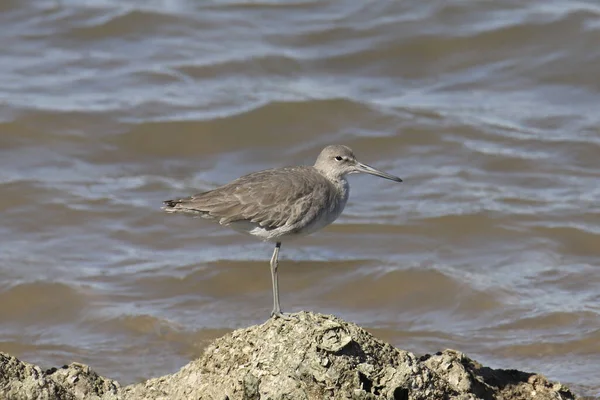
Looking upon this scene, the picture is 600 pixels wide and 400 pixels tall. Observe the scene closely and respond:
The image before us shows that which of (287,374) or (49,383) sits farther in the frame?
(49,383)

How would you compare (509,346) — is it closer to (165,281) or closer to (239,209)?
(239,209)

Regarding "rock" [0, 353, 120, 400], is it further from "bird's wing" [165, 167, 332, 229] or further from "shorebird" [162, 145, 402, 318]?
"bird's wing" [165, 167, 332, 229]

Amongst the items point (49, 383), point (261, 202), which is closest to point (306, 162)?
point (261, 202)

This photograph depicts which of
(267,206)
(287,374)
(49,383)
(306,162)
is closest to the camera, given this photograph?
(287,374)

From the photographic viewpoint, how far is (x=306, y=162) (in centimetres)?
1056

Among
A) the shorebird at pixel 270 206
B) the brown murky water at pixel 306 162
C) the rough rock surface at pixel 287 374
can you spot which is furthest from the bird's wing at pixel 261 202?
the rough rock surface at pixel 287 374

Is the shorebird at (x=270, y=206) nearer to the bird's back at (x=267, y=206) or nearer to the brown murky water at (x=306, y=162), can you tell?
the bird's back at (x=267, y=206)

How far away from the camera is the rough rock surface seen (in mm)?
4094

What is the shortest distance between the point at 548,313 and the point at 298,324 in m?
3.90

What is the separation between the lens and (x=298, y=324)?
424 centimetres

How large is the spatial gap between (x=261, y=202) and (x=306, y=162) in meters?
4.11

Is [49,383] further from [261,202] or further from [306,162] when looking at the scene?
[306,162]

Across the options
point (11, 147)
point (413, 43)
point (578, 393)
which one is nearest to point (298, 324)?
point (578, 393)

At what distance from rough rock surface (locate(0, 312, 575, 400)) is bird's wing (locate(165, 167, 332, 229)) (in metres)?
1.97
